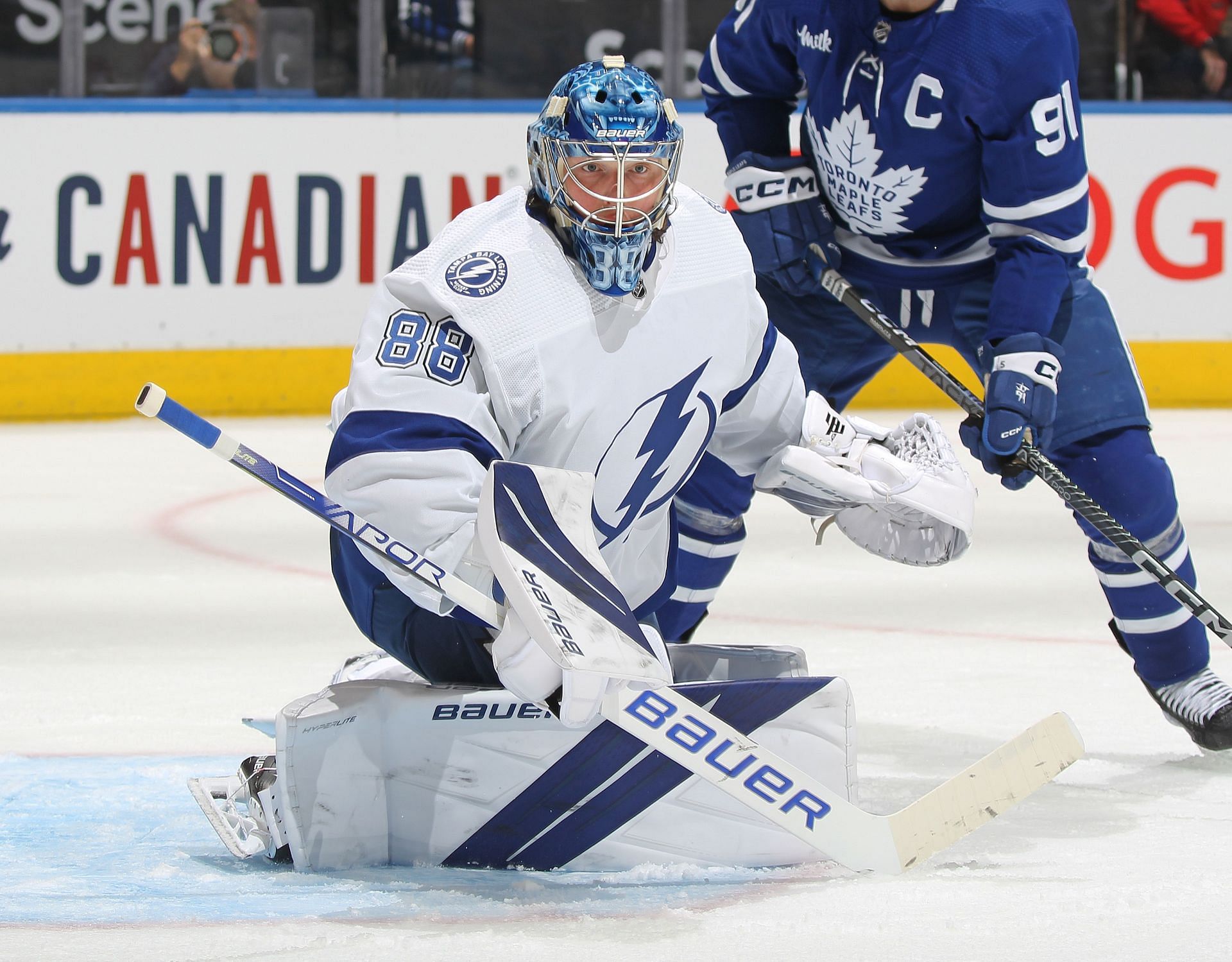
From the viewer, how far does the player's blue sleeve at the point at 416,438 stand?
188 centimetres

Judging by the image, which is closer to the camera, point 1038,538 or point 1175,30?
point 1038,538

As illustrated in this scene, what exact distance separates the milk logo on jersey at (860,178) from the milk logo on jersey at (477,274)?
3.50 feet

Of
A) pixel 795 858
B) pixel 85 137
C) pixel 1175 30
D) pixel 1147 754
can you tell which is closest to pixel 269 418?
pixel 85 137

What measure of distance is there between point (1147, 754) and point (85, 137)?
451cm

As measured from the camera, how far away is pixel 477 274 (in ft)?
6.60

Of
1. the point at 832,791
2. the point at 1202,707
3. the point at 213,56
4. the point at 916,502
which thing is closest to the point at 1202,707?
the point at 1202,707

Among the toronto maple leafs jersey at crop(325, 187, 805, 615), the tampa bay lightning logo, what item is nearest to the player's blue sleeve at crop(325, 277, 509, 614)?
the toronto maple leafs jersey at crop(325, 187, 805, 615)

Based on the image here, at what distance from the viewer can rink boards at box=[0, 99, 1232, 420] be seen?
19.9 feet

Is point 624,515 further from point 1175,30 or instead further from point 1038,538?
point 1175,30

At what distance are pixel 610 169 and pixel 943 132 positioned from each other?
0.95m

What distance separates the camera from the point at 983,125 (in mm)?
2770

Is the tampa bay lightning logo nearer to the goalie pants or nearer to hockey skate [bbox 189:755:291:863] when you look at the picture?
hockey skate [bbox 189:755:291:863]

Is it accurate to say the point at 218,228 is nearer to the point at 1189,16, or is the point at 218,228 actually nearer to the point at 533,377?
the point at 1189,16

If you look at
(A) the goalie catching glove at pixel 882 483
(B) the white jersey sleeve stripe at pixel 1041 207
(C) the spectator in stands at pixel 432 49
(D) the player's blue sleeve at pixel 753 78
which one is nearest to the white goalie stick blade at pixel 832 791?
(A) the goalie catching glove at pixel 882 483
